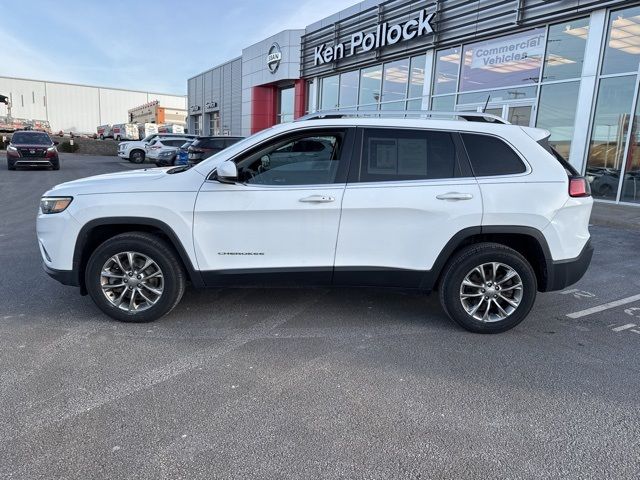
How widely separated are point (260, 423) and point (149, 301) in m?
1.81

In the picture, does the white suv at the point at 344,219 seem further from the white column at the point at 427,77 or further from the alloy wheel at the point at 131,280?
the white column at the point at 427,77

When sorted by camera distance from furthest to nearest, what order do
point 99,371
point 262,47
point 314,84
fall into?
point 262,47 < point 314,84 < point 99,371

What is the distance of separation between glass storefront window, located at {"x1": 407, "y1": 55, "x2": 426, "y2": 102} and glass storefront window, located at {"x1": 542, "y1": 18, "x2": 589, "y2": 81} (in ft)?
15.3

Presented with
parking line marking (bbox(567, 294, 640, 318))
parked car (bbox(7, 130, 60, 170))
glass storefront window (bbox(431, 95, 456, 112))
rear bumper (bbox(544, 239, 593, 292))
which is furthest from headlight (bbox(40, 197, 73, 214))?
parked car (bbox(7, 130, 60, 170))

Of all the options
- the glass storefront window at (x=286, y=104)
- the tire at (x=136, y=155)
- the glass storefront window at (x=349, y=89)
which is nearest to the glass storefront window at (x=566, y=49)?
the glass storefront window at (x=349, y=89)

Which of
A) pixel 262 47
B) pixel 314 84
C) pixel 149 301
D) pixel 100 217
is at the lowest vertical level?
pixel 149 301

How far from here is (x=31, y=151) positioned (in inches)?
744

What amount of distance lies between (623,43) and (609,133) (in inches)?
81.0

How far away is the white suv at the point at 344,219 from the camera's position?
384 centimetres

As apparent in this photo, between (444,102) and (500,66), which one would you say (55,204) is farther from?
(444,102)

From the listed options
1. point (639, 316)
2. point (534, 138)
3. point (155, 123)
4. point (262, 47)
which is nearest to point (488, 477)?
point (534, 138)

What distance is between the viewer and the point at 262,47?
82.0 feet

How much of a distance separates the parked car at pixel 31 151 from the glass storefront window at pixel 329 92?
38.9 feet

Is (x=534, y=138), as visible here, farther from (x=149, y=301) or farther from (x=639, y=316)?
(x=149, y=301)
